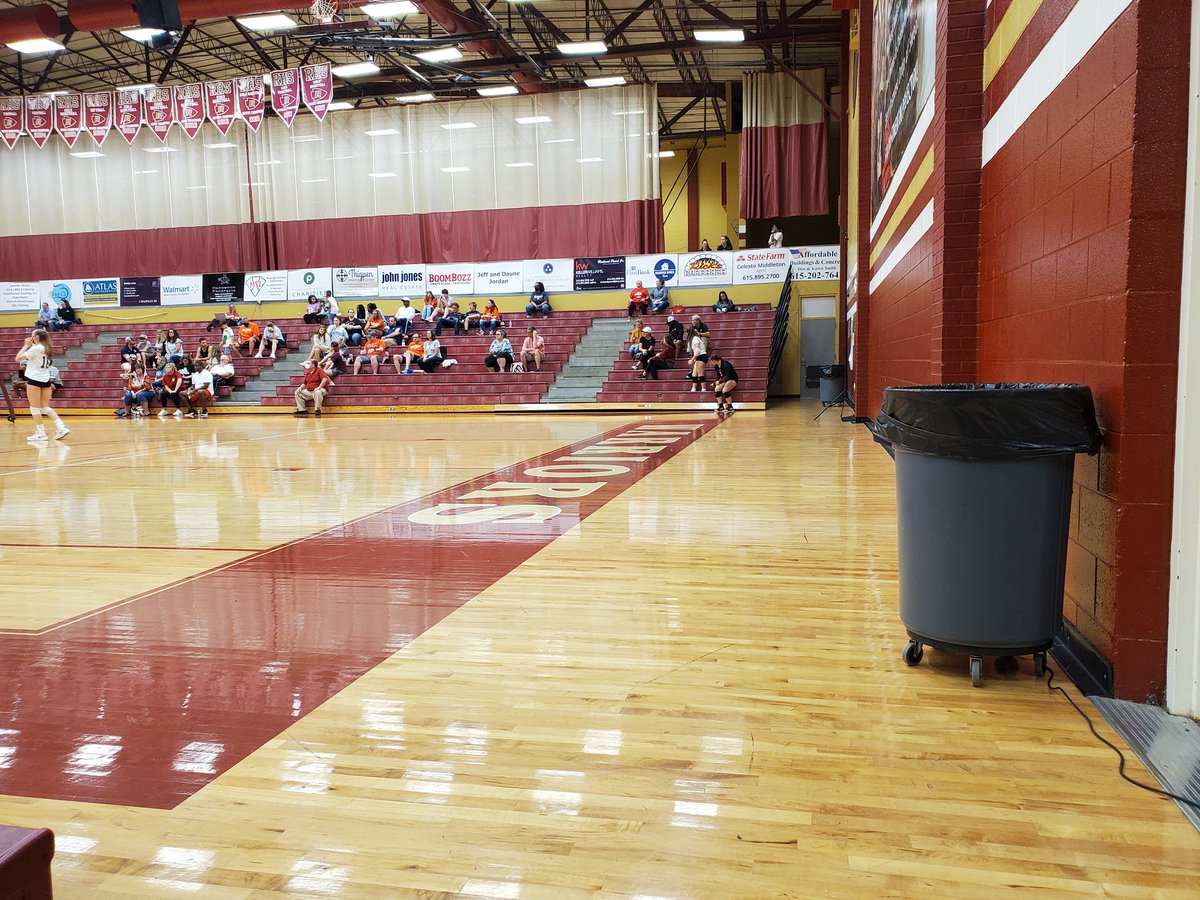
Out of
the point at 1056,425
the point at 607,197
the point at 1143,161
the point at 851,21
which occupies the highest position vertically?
the point at 851,21

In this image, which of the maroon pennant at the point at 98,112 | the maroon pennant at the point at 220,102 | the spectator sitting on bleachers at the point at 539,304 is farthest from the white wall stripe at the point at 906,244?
the maroon pennant at the point at 98,112

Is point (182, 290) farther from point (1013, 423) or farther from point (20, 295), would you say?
point (1013, 423)

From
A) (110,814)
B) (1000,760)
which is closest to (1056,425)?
(1000,760)

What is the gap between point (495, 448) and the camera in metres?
10.8

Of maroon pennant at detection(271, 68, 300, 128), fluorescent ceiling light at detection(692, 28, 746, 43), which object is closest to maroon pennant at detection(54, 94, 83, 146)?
maroon pennant at detection(271, 68, 300, 128)

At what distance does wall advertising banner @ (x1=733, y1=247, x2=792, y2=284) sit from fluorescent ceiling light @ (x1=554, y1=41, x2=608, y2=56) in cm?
561

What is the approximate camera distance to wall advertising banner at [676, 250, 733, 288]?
21172 millimetres

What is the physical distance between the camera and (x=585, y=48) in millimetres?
18703

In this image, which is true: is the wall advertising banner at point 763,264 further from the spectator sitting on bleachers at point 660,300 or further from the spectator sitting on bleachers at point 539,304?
the spectator sitting on bleachers at point 539,304

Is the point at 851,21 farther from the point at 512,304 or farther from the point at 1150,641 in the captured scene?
the point at 1150,641

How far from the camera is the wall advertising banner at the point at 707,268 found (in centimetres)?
2117

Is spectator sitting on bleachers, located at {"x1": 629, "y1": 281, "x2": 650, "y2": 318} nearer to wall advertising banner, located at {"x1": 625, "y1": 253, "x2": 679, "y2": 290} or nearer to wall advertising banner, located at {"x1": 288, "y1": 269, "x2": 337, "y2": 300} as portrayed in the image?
wall advertising banner, located at {"x1": 625, "y1": 253, "x2": 679, "y2": 290}

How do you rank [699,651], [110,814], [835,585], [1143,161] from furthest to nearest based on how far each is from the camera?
[835,585] < [699,651] < [1143,161] < [110,814]

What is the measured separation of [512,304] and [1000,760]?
69.8 feet
